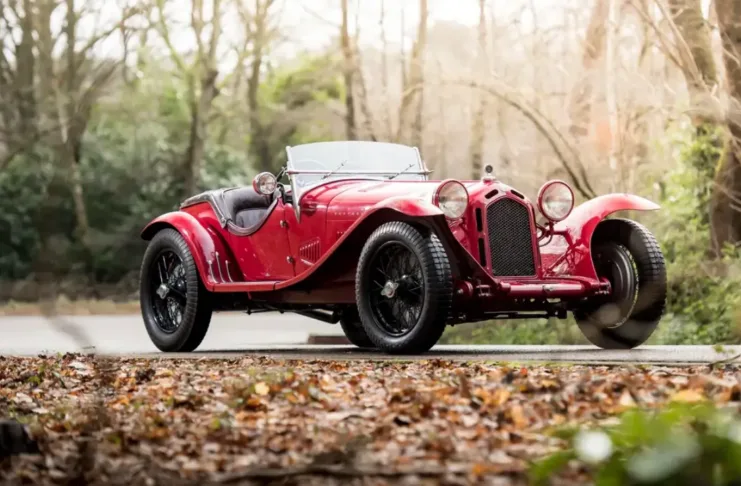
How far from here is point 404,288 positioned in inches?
364

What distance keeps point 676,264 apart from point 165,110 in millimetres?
17930

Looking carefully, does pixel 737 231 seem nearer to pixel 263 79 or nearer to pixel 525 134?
pixel 525 134

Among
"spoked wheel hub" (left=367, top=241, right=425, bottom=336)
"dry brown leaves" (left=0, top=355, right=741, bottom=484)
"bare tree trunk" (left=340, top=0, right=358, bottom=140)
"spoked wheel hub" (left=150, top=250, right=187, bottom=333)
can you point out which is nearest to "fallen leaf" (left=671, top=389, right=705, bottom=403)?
"dry brown leaves" (left=0, top=355, right=741, bottom=484)

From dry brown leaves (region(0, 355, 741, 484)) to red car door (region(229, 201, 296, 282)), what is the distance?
330cm

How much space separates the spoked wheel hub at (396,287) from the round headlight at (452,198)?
44 centimetres

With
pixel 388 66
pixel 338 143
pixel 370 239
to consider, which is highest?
pixel 388 66

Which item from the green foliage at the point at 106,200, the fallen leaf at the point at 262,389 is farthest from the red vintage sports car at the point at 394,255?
the green foliage at the point at 106,200

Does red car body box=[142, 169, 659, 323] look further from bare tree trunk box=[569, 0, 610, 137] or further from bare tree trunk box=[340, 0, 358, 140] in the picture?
bare tree trunk box=[340, 0, 358, 140]

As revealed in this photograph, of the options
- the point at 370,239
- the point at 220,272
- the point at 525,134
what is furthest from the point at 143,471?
the point at 525,134

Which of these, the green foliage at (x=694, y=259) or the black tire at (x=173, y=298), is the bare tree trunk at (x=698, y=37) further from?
the black tire at (x=173, y=298)

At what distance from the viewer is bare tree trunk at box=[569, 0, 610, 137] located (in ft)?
63.3

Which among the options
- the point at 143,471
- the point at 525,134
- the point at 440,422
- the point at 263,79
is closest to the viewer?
the point at 143,471

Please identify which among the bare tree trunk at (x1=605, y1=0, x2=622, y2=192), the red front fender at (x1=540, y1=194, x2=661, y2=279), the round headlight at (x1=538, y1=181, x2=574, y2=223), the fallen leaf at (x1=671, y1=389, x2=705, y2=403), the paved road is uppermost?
the bare tree trunk at (x1=605, y1=0, x2=622, y2=192)

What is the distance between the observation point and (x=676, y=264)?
15.4 m
